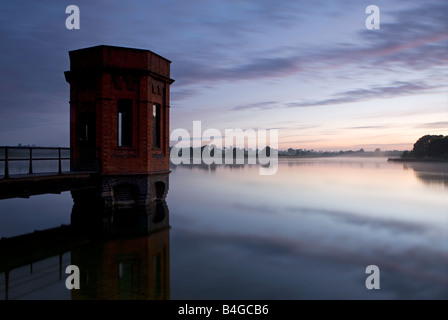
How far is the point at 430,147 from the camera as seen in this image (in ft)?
374

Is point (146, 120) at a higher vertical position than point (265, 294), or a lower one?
higher

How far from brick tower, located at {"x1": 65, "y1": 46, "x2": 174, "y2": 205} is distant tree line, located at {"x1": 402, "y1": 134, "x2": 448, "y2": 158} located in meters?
118

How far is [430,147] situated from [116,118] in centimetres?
12572

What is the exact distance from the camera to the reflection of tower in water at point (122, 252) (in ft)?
23.7

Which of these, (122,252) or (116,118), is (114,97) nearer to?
(116,118)

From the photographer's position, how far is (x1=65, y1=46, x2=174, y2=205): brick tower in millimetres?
15672

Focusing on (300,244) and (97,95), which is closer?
(300,244)

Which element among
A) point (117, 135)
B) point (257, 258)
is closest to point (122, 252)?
point (257, 258)

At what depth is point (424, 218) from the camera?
59.0 ft

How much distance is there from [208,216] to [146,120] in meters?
6.29

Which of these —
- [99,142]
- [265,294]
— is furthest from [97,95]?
[265,294]

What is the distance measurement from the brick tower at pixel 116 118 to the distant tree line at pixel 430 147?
387ft

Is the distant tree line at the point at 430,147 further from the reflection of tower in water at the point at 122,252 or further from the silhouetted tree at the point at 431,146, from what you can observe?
the reflection of tower in water at the point at 122,252
